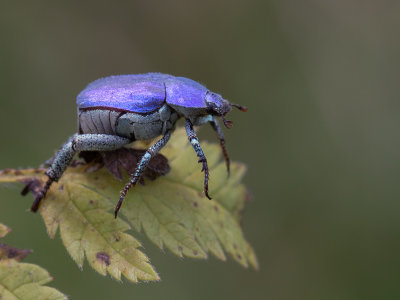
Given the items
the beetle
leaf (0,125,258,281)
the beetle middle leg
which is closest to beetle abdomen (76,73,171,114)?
the beetle

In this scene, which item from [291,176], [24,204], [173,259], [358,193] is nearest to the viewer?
[24,204]

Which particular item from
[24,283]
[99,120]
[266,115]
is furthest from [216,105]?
[266,115]

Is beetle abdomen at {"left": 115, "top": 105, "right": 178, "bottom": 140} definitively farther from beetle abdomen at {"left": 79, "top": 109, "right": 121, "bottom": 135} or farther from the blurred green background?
the blurred green background

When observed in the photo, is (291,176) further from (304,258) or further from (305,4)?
(305,4)

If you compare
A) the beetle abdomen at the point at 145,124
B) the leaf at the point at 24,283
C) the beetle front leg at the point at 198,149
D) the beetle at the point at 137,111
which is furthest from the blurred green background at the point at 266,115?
the leaf at the point at 24,283

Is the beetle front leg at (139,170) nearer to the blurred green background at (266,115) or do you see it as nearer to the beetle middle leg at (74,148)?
the beetle middle leg at (74,148)

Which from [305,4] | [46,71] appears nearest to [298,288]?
[305,4]
